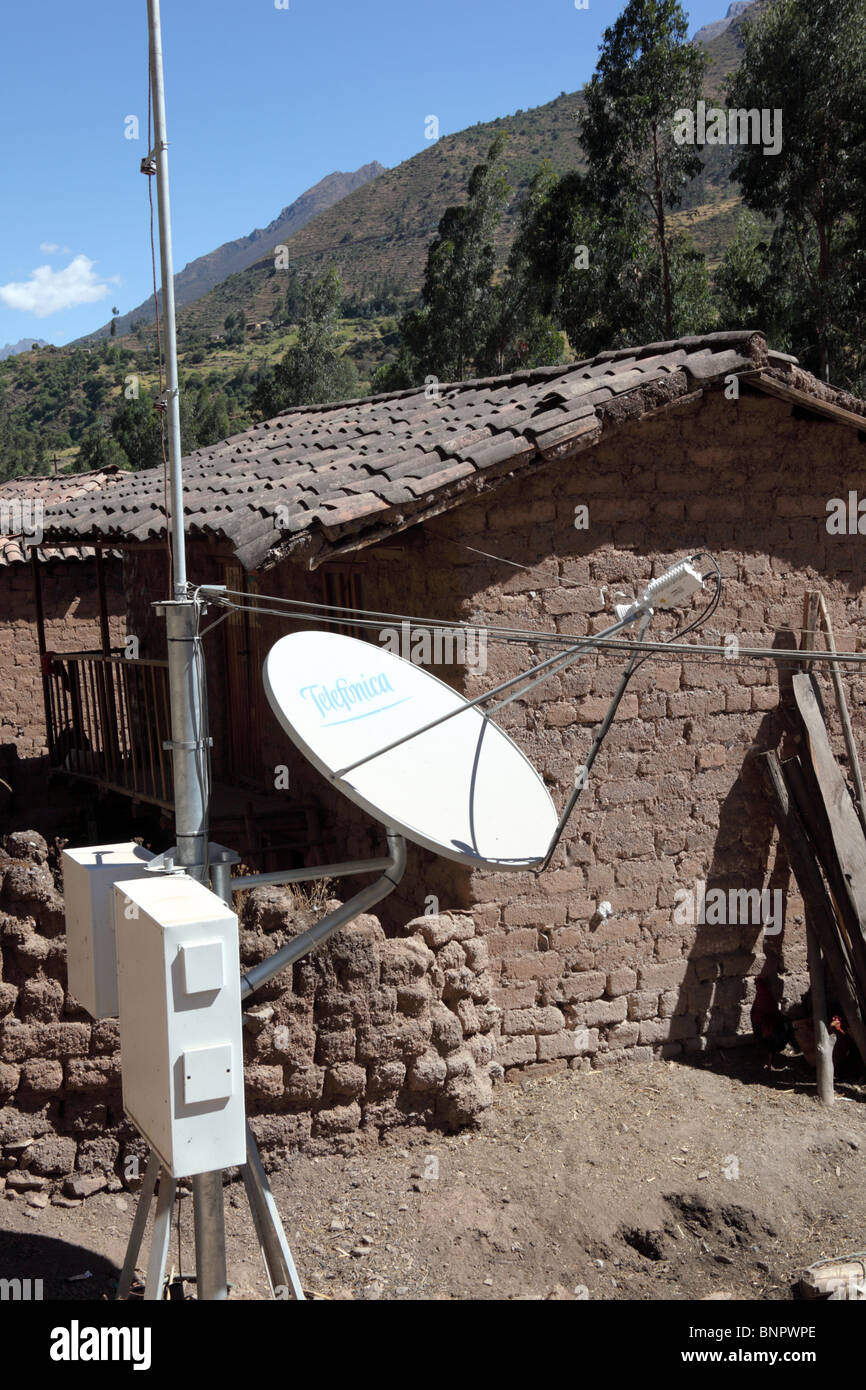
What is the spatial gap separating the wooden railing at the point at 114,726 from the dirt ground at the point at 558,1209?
3.37 m

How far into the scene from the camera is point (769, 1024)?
7.05 m

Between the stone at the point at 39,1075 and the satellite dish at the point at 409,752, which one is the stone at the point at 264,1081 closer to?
the stone at the point at 39,1075

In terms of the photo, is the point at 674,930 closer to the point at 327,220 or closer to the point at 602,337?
the point at 602,337

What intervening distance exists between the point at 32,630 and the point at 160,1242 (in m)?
11.9

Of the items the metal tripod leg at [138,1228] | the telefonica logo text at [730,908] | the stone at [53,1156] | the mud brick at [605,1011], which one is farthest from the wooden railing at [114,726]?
the metal tripod leg at [138,1228]

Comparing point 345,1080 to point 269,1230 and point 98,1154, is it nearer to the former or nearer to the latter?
point 98,1154

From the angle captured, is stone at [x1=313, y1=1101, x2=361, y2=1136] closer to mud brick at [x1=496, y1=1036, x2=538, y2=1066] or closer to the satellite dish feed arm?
mud brick at [x1=496, y1=1036, x2=538, y2=1066]

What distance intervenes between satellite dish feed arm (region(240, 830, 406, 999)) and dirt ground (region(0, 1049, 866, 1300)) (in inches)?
67.6

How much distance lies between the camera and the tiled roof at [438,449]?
5.90m

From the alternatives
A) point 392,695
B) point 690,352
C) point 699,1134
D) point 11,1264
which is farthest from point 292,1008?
point 690,352

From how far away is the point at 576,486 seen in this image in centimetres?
655

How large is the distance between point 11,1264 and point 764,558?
5.63 metres

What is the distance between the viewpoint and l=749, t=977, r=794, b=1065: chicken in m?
7.04

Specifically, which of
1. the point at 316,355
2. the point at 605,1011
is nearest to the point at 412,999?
the point at 605,1011
